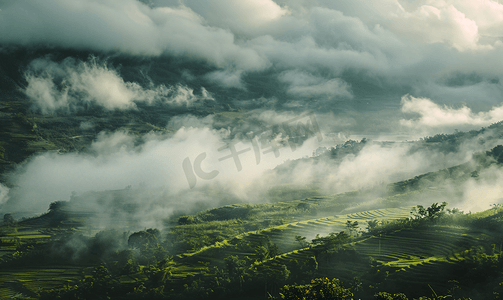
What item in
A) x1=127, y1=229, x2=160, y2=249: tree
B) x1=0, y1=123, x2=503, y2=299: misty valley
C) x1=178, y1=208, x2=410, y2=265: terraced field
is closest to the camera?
x1=0, y1=123, x2=503, y2=299: misty valley

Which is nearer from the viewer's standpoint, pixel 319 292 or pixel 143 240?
pixel 319 292

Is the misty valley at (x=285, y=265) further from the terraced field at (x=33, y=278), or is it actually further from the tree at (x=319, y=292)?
the terraced field at (x=33, y=278)

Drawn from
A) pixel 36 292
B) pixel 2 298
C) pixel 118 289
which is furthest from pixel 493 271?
pixel 2 298

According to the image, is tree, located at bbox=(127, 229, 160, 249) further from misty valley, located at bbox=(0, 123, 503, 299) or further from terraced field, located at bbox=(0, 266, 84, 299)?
terraced field, located at bbox=(0, 266, 84, 299)

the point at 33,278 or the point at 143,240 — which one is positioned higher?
the point at 143,240

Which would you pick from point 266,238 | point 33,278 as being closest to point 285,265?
point 266,238

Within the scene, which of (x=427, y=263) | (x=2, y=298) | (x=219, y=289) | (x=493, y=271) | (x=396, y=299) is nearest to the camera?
(x=396, y=299)

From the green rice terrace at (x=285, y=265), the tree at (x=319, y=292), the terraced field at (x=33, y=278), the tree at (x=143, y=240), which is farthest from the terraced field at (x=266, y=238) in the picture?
the tree at (x=319, y=292)

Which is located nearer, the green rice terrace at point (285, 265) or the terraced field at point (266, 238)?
the green rice terrace at point (285, 265)

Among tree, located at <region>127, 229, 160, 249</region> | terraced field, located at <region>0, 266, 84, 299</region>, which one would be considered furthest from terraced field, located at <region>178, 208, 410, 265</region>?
terraced field, located at <region>0, 266, 84, 299</region>

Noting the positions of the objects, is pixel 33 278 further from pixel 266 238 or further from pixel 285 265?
pixel 285 265

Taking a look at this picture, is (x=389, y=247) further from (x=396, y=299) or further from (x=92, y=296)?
(x=92, y=296)
